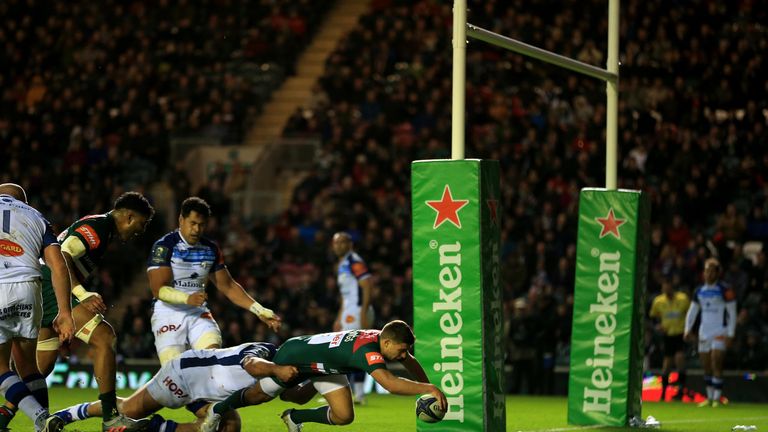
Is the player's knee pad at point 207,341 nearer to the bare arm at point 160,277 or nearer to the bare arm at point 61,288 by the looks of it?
the bare arm at point 160,277

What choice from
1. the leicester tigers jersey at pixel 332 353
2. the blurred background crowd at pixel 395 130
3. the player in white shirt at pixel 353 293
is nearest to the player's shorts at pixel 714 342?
the blurred background crowd at pixel 395 130

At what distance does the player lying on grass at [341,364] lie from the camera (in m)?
8.78

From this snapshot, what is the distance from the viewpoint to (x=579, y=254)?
12688 mm

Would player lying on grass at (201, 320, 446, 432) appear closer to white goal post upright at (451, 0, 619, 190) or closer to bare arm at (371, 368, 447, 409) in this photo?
bare arm at (371, 368, 447, 409)

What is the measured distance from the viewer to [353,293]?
16.5 meters

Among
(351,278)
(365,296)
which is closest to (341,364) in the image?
(365,296)

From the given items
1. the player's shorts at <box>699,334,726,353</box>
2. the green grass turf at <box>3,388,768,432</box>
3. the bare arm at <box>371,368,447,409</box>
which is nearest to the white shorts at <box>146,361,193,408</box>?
the bare arm at <box>371,368,447,409</box>

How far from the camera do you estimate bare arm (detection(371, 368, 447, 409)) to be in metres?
8.65

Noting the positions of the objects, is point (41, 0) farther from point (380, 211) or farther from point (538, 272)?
point (538, 272)

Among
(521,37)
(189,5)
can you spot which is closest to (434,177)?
(521,37)

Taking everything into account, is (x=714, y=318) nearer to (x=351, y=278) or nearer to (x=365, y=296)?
(x=365, y=296)

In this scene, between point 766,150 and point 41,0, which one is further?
point 41,0

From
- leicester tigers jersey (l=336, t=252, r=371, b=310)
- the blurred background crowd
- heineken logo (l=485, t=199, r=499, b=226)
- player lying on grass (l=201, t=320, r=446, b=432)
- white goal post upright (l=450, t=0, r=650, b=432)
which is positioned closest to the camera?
player lying on grass (l=201, t=320, r=446, b=432)

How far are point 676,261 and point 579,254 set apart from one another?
25.6ft
